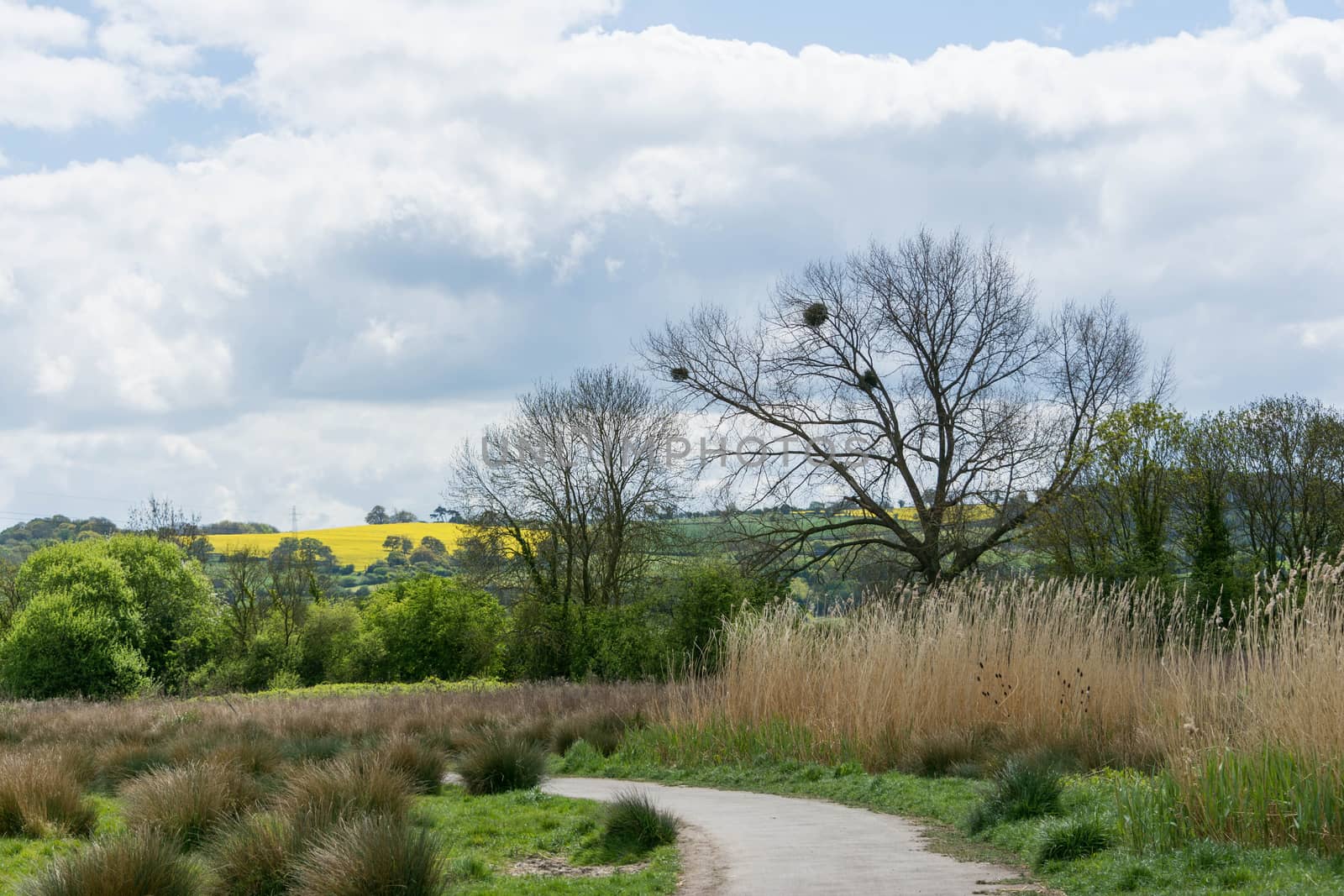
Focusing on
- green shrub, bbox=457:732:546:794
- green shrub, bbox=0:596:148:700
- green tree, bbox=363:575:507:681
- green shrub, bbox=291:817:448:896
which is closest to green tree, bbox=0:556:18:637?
green shrub, bbox=0:596:148:700

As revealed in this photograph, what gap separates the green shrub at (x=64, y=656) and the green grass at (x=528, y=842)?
28581 millimetres

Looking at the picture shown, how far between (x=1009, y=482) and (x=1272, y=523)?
6810mm

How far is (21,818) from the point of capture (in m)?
10.1

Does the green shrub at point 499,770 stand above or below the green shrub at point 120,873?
below

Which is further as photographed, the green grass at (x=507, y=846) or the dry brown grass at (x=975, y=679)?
the dry brown grass at (x=975, y=679)

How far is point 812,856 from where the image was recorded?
26.0ft

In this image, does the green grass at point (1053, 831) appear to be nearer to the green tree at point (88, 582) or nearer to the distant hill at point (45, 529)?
the green tree at point (88, 582)

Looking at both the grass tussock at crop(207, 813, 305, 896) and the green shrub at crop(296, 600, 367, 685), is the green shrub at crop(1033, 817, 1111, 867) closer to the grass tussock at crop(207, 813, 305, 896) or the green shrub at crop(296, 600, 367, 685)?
the grass tussock at crop(207, 813, 305, 896)

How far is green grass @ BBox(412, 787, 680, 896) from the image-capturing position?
7.46 meters

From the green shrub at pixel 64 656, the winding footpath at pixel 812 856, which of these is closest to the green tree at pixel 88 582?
the green shrub at pixel 64 656

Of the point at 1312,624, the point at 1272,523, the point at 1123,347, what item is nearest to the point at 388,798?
the point at 1312,624

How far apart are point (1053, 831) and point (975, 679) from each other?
18.1 ft

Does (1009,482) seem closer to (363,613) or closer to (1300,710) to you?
(1300,710)

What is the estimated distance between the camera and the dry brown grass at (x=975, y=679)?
36.1 ft
